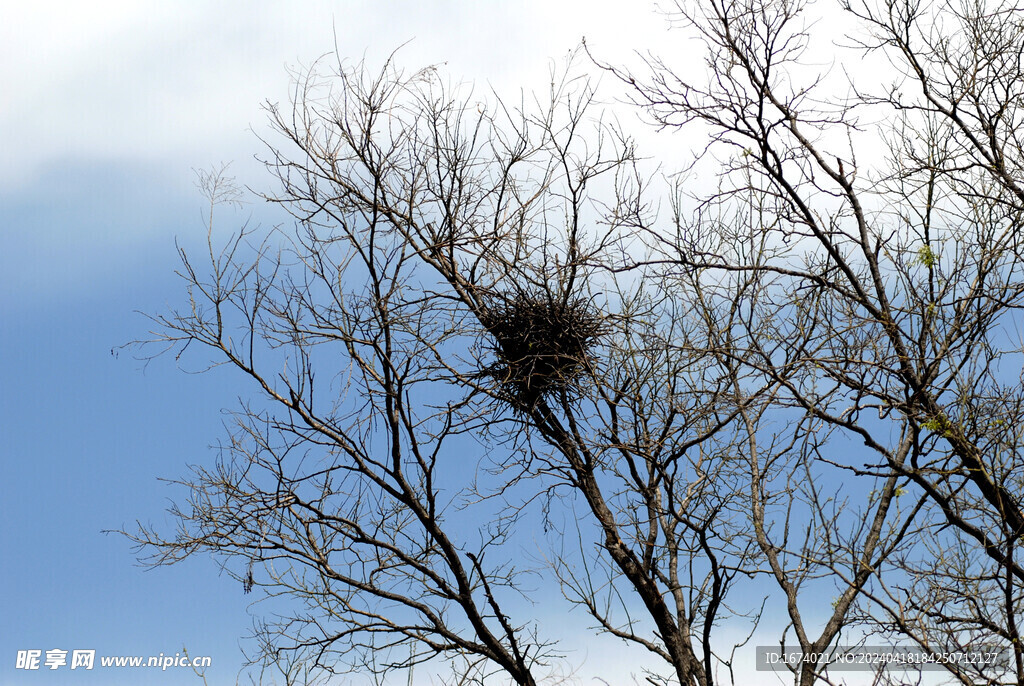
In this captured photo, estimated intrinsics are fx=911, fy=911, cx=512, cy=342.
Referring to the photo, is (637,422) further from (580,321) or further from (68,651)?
(68,651)

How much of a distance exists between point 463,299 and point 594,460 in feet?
5.69

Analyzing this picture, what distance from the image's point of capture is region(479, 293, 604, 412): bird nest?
7180 mm

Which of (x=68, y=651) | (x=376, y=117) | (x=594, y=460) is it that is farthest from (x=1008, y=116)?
(x=68, y=651)

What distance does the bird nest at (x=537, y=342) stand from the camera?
7180mm

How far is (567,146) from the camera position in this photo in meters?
7.44

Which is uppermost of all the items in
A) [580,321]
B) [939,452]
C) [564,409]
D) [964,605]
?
[580,321]

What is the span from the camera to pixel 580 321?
7.31 m

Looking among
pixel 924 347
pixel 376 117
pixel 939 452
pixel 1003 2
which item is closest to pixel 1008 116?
pixel 1003 2

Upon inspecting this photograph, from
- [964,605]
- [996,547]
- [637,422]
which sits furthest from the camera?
[637,422]

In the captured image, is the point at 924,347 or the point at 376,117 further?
the point at 376,117

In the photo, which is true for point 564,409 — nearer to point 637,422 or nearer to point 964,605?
point 637,422

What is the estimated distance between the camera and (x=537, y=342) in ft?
23.4

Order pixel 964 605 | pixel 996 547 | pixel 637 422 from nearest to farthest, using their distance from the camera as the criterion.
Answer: pixel 996 547 → pixel 964 605 → pixel 637 422

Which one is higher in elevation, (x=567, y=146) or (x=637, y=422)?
(x=567, y=146)
